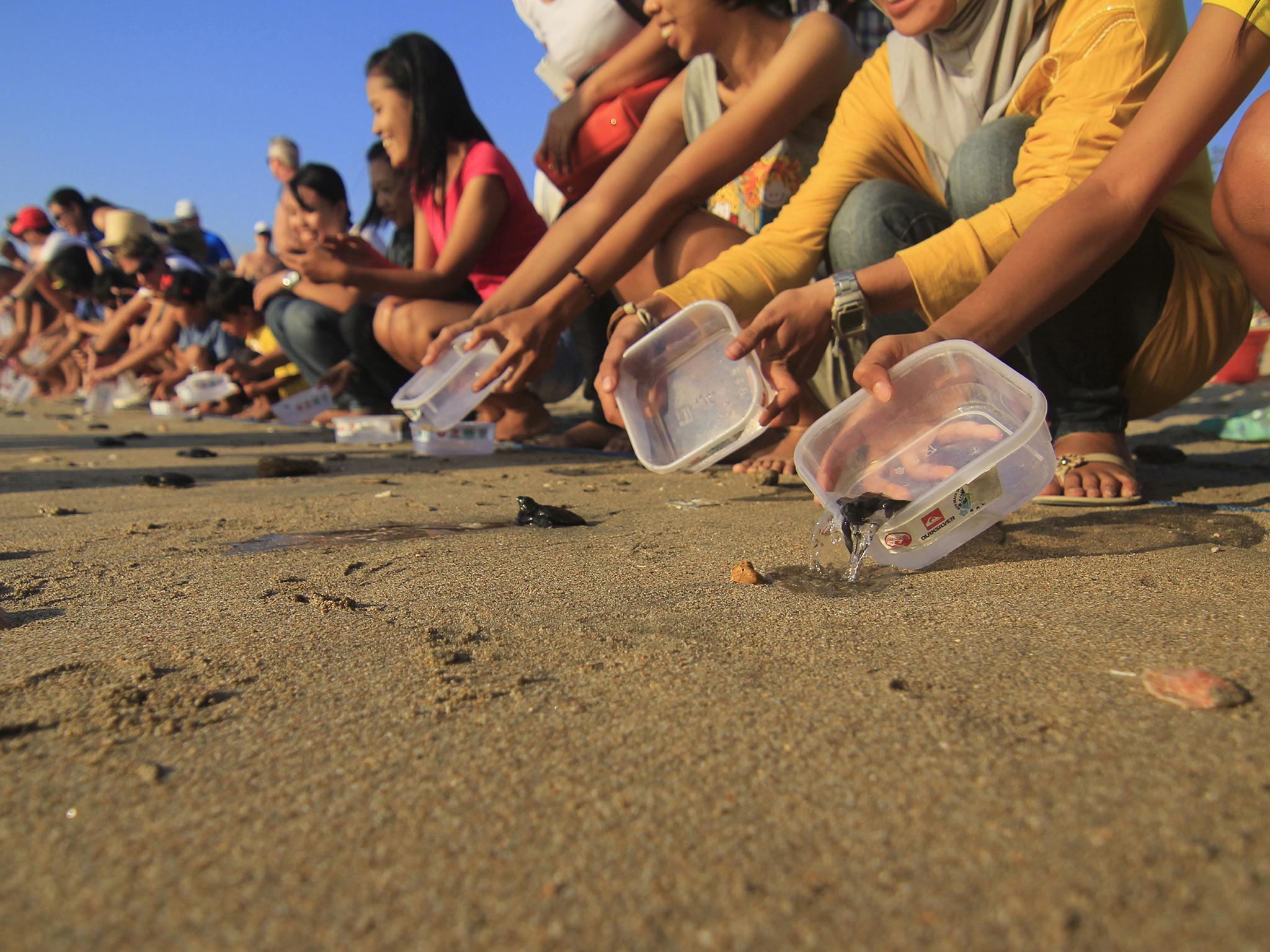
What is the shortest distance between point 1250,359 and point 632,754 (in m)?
5.73

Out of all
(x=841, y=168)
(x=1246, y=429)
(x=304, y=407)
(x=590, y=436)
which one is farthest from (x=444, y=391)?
(x=1246, y=429)

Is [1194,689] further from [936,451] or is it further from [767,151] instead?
[767,151]

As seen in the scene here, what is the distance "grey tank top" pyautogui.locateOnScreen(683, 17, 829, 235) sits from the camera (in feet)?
8.11

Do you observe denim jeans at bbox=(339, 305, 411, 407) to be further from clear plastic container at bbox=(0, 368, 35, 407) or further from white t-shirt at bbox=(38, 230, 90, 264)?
white t-shirt at bbox=(38, 230, 90, 264)

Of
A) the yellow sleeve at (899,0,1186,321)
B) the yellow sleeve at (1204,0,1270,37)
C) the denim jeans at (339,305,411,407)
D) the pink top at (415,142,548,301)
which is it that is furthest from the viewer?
the denim jeans at (339,305,411,407)

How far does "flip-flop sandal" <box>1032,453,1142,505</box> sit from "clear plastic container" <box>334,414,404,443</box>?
2.73 metres

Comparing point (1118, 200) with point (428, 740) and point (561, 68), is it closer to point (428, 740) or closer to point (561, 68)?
point (428, 740)

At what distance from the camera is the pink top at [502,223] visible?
11.5ft

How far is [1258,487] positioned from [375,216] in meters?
4.31

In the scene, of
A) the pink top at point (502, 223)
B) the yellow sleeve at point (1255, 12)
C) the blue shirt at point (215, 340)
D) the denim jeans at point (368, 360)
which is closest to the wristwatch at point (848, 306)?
the yellow sleeve at point (1255, 12)

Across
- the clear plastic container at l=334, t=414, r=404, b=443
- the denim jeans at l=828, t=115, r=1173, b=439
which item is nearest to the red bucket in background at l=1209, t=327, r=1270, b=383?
the denim jeans at l=828, t=115, r=1173, b=439

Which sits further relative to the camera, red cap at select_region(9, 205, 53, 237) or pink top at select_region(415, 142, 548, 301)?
red cap at select_region(9, 205, 53, 237)

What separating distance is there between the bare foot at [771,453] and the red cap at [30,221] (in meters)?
10.6

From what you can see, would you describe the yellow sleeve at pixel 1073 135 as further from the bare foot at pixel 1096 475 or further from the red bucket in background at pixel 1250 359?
the red bucket in background at pixel 1250 359
